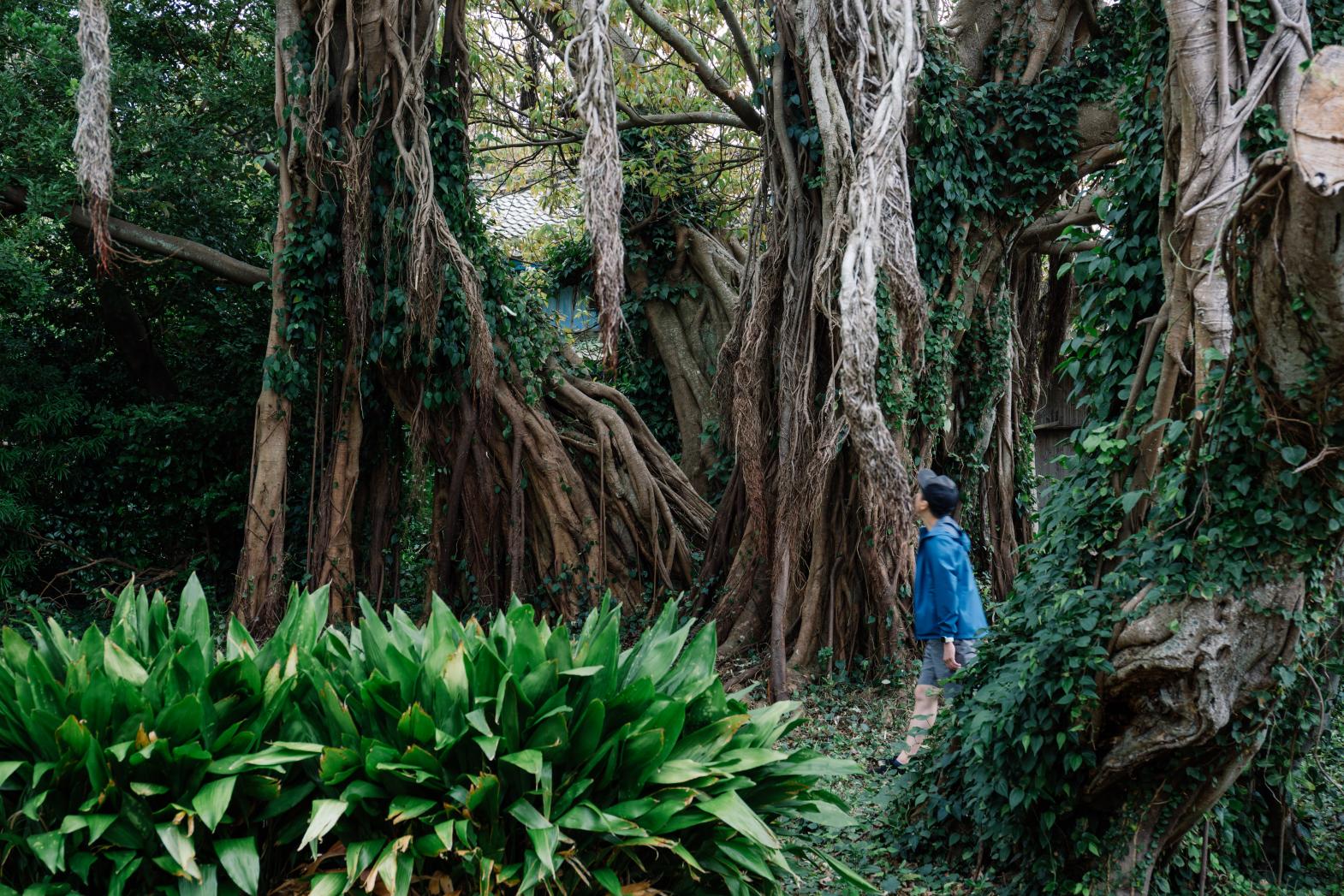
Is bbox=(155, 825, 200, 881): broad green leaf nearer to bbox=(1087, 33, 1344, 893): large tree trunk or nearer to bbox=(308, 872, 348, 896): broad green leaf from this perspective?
bbox=(308, 872, 348, 896): broad green leaf

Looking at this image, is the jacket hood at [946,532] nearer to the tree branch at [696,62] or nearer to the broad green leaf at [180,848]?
the broad green leaf at [180,848]

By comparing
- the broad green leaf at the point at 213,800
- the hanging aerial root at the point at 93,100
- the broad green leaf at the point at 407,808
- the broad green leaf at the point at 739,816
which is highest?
the hanging aerial root at the point at 93,100

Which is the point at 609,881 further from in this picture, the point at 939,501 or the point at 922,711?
the point at 939,501

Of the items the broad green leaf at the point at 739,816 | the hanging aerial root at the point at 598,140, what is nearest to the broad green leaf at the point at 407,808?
the broad green leaf at the point at 739,816

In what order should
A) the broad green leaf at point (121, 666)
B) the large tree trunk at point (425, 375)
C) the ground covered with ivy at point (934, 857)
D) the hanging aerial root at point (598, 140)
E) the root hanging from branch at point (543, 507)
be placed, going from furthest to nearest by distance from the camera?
the root hanging from branch at point (543, 507)
the large tree trunk at point (425, 375)
the hanging aerial root at point (598, 140)
the ground covered with ivy at point (934, 857)
the broad green leaf at point (121, 666)

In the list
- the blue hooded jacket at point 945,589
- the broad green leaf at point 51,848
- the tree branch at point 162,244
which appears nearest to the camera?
the broad green leaf at point 51,848

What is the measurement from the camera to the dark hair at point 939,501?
5.54 meters

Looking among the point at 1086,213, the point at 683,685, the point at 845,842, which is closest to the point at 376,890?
the point at 683,685

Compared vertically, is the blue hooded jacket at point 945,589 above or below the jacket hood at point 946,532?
below

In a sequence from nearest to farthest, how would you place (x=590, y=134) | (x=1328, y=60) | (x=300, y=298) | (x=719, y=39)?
(x=1328, y=60), (x=590, y=134), (x=300, y=298), (x=719, y=39)

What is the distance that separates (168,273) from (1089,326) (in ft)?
29.9

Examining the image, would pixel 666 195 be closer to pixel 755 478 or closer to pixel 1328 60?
pixel 755 478

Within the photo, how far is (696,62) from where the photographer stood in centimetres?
877

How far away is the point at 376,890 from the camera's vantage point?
3.22 metres
